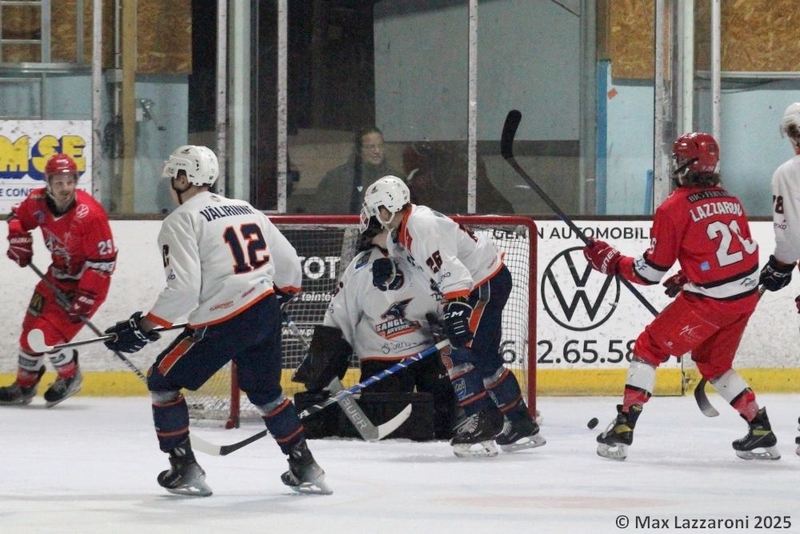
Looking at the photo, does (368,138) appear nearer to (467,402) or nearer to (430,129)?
(430,129)

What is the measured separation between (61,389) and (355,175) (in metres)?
1.85

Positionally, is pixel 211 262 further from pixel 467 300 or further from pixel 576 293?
pixel 576 293

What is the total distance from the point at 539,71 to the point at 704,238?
2.70 meters

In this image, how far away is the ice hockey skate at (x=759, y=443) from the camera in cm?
547

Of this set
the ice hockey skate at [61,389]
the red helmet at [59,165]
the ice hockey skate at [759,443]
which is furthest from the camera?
the ice hockey skate at [61,389]

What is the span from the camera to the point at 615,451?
5.50 m

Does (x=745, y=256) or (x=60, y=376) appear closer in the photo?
(x=745, y=256)

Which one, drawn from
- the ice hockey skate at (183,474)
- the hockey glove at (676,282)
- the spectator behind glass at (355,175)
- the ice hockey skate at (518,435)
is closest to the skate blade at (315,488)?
the ice hockey skate at (183,474)

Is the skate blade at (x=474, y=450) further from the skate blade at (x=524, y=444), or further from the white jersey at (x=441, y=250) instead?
the white jersey at (x=441, y=250)

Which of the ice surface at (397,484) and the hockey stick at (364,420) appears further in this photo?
the hockey stick at (364,420)

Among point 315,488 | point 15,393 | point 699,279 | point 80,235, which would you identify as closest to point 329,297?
point 80,235

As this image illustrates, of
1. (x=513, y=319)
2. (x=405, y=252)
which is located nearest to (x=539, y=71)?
(x=513, y=319)

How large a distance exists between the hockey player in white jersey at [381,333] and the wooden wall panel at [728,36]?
248 centimetres

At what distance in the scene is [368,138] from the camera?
777 cm
